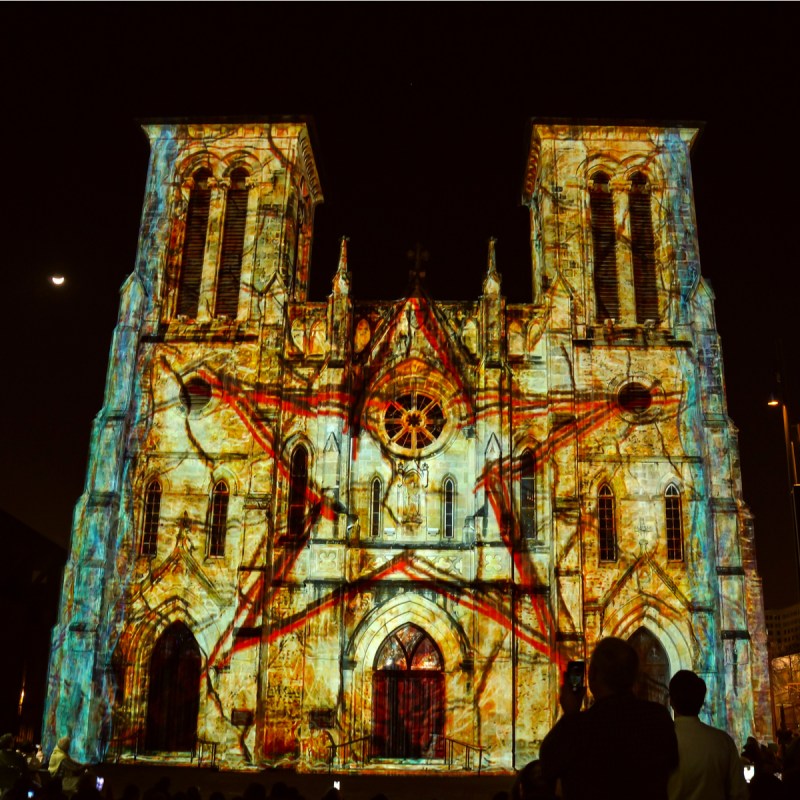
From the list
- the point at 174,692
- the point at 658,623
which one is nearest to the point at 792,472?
the point at 658,623

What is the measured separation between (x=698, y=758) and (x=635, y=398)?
2429cm

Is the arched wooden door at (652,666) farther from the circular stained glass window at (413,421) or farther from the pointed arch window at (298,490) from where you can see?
the pointed arch window at (298,490)

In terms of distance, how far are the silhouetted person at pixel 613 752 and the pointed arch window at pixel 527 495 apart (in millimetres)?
22966

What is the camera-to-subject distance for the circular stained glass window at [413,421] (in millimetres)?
27719

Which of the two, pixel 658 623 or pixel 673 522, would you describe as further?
pixel 673 522

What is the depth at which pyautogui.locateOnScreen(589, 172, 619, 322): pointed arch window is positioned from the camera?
2934 cm

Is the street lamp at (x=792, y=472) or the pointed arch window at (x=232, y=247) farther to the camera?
the pointed arch window at (x=232, y=247)

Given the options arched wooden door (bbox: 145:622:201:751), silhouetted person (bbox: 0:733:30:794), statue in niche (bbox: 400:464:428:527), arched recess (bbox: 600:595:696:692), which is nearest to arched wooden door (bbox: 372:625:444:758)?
statue in niche (bbox: 400:464:428:527)

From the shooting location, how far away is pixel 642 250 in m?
30.1

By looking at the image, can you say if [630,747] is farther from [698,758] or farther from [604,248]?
[604,248]

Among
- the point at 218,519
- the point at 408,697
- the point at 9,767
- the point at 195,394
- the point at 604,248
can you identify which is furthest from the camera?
the point at 604,248

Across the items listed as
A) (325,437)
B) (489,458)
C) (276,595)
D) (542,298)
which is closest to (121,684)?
(276,595)

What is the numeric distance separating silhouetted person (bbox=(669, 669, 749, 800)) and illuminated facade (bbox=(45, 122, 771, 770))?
2083 centimetres

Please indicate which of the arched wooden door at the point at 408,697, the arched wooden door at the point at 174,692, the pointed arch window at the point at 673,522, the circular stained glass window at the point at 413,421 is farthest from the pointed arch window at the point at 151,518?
the pointed arch window at the point at 673,522
